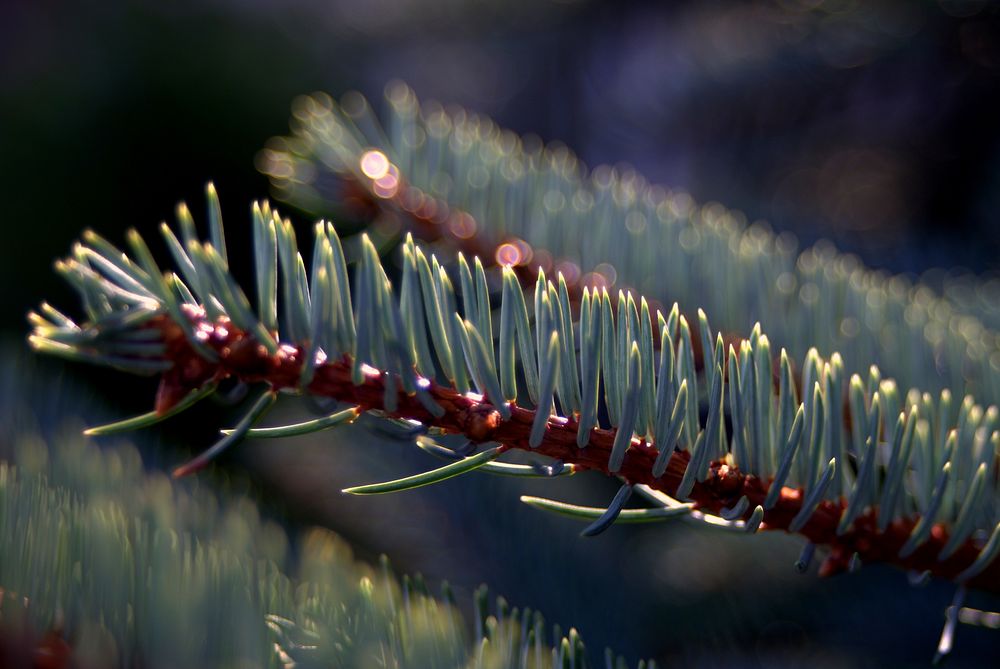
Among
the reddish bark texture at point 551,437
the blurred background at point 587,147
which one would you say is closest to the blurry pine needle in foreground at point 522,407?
the reddish bark texture at point 551,437

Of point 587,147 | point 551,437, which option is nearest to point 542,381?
point 551,437

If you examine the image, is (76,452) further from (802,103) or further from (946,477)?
(802,103)

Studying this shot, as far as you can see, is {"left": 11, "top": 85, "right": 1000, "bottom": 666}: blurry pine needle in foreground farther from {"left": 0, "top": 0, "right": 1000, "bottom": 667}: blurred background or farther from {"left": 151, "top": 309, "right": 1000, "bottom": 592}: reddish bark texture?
{"left": 0, "top": 0, "right": 1000, "bottom": 667}: blurred background

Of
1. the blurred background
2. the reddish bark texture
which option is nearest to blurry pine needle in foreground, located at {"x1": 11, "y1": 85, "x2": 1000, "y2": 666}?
the reddish bark texture

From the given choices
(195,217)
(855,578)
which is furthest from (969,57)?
(195,217)

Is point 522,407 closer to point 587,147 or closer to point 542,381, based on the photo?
point 542,381

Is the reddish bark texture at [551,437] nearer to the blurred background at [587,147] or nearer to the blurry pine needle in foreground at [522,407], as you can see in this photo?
the blurry pine needle in foreground at [522,407]
